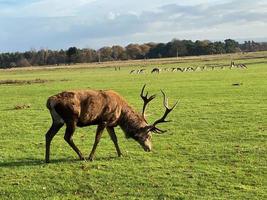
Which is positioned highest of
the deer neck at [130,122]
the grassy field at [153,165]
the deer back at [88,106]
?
the deer back at [88,106]

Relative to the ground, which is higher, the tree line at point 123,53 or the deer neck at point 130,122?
the deer neck at point 130,122

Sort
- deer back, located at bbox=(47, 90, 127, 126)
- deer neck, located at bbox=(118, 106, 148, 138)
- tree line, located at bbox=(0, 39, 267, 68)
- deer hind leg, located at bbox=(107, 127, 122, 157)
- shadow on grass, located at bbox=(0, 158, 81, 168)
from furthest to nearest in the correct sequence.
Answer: tree line, located at bbox=(0, 39, 267, 68)
deer neck, located at bbox=(118, 106, 148, 138)
deer hind leg, located at bbox=(107, 127, 122, 157)
shadow on grass, located at bbox=(0, 158, 81, 168)
deer back, located at bbox=(47, 90, 127, 126)

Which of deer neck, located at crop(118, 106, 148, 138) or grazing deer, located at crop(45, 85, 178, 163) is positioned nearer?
grazing deer, located at crop(45, 85, 178, 163)

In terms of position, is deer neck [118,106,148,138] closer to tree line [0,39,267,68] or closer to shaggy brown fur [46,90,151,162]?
shaggy brown fur [46,90,151,162]

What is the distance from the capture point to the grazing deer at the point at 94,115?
551 inches

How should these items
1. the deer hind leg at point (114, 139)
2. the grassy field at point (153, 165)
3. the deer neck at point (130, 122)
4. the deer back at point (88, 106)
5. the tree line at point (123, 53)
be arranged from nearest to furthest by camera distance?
the grassy field at point (153, 165), the deer back at point (88, 106), the deer hind leg at point (114, 139), the deer neck at point (130, 122), the tree line at point (123, 53)

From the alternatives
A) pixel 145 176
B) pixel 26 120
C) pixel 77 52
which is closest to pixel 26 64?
pixel 77 52

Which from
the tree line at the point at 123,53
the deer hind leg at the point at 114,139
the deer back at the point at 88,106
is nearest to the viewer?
the deer back at the point at 88,106

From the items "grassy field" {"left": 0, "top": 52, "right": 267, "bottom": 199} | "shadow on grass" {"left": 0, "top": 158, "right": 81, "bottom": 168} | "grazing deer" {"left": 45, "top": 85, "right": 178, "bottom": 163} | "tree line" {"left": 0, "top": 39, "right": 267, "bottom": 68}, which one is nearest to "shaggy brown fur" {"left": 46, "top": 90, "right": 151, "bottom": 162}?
"grazing deer" {"left": 45, "top": 85, "right": 178, "bottom": 163}

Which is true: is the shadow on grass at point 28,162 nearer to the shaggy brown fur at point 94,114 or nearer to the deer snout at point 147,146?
the shaggy brown fur at point 94,114

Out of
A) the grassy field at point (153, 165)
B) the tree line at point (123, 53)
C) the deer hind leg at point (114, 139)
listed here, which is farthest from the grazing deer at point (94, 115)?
the tree line at point (123, 53)

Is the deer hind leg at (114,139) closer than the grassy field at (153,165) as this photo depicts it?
No

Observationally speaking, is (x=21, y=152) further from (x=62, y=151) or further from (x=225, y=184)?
(x=225, y=184)

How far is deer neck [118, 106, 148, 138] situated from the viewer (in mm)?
15328
